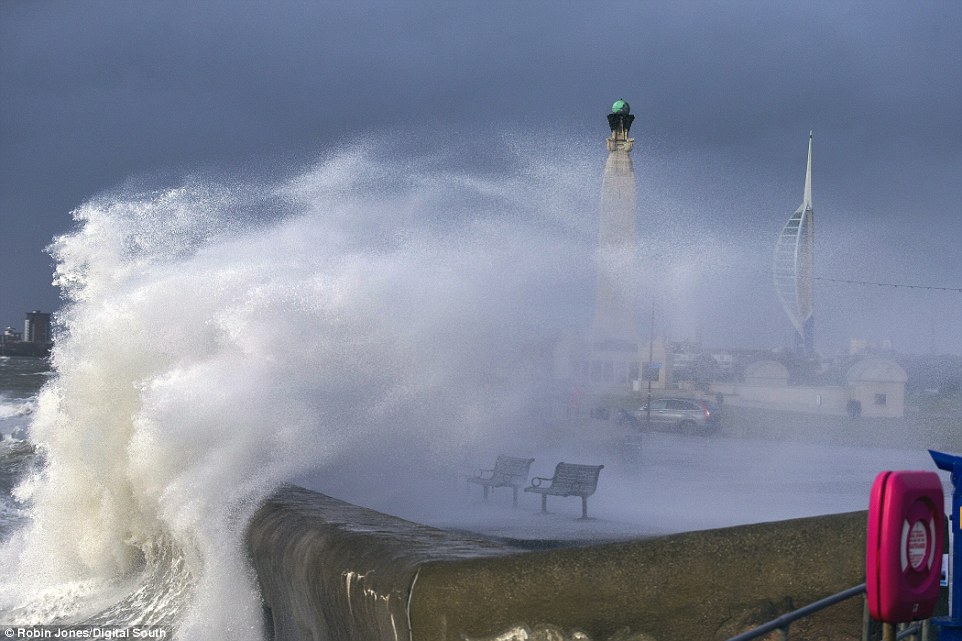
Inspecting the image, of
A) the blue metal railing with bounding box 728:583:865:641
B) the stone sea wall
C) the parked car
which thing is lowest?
the parked car

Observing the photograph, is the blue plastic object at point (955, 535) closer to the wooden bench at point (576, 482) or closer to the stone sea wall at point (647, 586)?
the stone sea wall at point (647, 586)

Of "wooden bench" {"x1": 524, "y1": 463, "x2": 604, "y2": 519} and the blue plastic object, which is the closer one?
the blue plastic object

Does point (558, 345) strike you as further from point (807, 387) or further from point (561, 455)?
point (807, 387)

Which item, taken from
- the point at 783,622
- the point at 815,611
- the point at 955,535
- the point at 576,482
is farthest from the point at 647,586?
the point at 576,482

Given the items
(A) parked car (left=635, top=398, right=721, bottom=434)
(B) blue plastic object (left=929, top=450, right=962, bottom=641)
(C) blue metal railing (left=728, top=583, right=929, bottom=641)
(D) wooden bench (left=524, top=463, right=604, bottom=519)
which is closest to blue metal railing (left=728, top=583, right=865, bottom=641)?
(C) blue metal railing (left=728, top=583, right=929, bottom=641)

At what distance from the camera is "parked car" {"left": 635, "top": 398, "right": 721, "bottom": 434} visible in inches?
938

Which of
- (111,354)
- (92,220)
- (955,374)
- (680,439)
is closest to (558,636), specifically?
(111,354)

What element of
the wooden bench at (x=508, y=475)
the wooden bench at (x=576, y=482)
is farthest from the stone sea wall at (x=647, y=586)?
the wooden bench at (x=508, y=475)

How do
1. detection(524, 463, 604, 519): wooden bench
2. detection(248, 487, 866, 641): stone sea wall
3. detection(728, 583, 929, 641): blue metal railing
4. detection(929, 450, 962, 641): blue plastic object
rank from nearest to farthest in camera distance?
detection(728, 583, 929, 641): blue metal railing → detection(248, 487, 866, 641): stone sea wall → detection(929, 450, 962, 641): blue plastic object → detection(524, 463, 604, 519): wooden bench

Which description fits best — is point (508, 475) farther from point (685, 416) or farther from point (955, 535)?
point (685, 416)

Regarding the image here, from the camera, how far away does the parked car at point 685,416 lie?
2381 cm

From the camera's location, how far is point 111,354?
30.1ft

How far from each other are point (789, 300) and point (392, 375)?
60.8m

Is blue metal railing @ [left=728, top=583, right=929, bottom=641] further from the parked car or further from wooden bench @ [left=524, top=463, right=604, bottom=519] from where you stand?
the parked car
